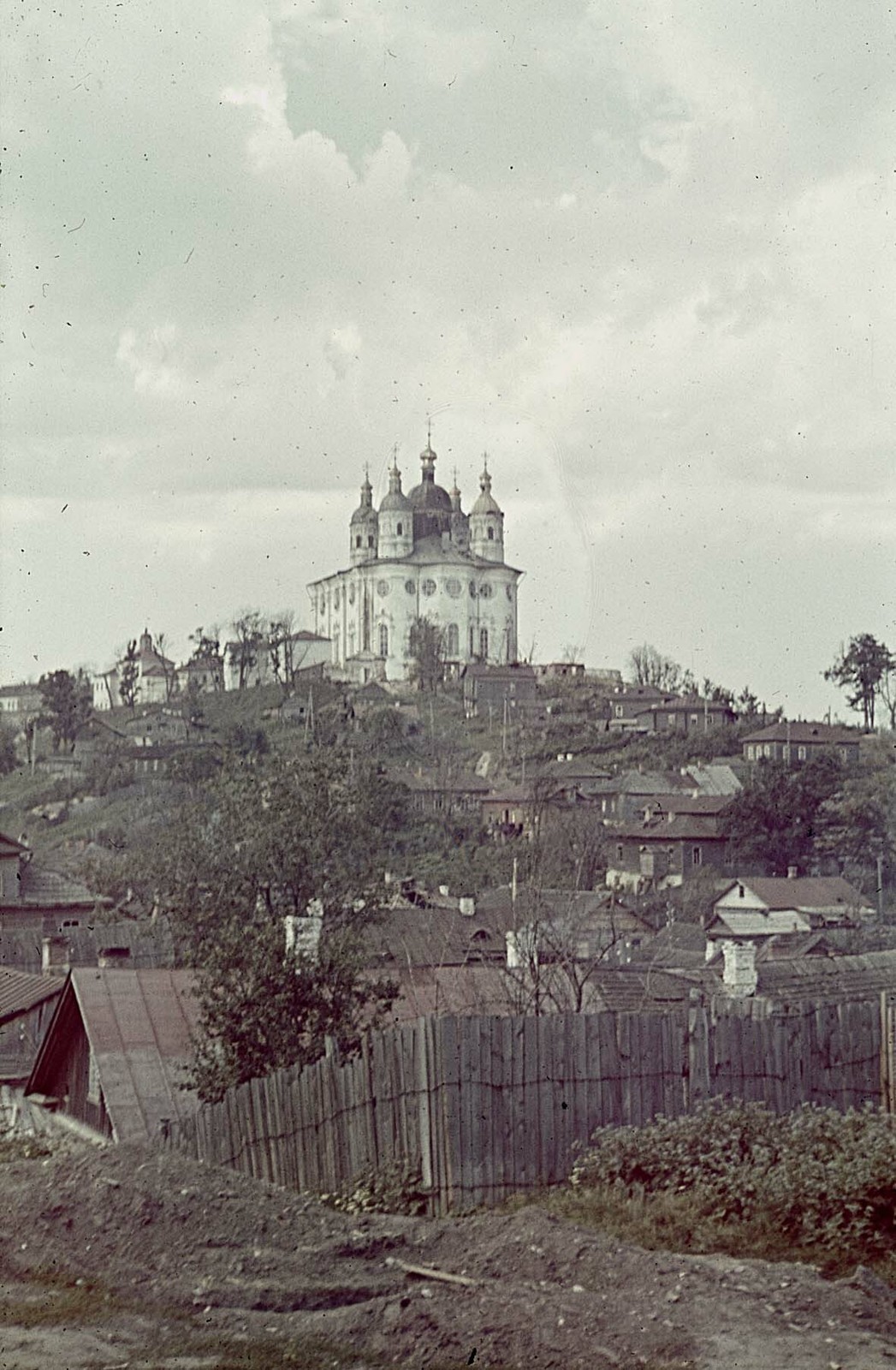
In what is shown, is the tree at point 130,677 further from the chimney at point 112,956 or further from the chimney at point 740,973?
the chimney at point 740,973

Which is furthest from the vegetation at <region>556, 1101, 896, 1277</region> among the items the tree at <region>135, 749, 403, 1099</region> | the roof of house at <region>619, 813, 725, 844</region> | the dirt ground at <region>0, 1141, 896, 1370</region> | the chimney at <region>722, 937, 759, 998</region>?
the roof of house at <region>619, 813, 725, 844</region>

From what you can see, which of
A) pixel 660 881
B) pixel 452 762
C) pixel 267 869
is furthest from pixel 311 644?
pixel 267 869

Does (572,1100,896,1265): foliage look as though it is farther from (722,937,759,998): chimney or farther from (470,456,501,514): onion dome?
(470,456,501,514): onion dome

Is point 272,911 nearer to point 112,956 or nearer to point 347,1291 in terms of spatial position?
point 112,956

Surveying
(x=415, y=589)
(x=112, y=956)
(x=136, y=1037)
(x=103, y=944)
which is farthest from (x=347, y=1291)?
(x=415, y=589)

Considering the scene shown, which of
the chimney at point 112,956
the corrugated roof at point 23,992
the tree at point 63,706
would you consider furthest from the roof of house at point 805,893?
the tree at point 63,706
